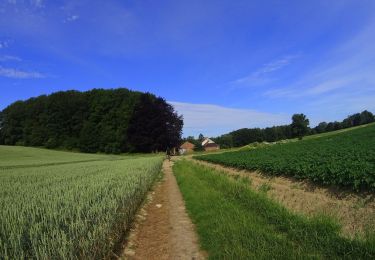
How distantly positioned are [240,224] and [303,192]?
5274 mm

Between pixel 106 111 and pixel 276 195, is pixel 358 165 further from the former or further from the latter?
pixel 106 111

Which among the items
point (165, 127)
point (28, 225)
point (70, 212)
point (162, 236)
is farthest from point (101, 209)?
point (165, 127)

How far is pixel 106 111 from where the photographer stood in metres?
89.4

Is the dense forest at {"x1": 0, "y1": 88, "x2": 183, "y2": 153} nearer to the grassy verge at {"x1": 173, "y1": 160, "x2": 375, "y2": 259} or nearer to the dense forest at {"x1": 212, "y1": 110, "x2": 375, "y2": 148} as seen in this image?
the dense forest at {"x1": 212, "y1": 110, "x2": 375, "y2": 148}

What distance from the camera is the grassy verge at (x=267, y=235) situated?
5.48 m

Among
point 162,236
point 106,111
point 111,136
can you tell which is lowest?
point 162,236

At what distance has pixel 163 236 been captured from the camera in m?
8.54

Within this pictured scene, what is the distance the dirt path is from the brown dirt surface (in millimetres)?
3013

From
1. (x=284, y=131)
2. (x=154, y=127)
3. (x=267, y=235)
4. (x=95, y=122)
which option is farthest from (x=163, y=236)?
(x=284, y=131)

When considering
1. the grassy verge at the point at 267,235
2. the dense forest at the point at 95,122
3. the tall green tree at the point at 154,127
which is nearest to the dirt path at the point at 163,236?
the grassy verge at the point at 267,235

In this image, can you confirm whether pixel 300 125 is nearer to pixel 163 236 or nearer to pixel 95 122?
pixel 95 122

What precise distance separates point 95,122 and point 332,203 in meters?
83.5

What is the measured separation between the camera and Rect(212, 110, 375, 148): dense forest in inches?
4264

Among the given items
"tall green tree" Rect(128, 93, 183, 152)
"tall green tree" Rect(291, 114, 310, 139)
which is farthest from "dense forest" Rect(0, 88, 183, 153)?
"tall green tree" Rect(291, 114, 310, 139)
